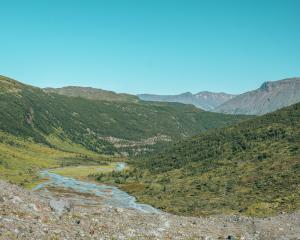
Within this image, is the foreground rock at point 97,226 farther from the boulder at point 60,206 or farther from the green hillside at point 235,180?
the green hillside at point 235,180

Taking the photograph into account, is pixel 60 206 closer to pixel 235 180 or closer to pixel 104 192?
pixel 235 180

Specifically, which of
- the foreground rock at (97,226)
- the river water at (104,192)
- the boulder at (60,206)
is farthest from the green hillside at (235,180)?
the boulder at (60,206)

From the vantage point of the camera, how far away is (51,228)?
34.8 m

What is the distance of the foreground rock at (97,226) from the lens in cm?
3341

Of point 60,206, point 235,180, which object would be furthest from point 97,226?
point 235,180

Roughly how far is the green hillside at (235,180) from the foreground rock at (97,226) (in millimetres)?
40056

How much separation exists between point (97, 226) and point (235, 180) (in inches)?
4067

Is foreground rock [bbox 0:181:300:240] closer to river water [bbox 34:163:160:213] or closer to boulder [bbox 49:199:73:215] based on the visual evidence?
boulder [bbox 49:199:73:215]

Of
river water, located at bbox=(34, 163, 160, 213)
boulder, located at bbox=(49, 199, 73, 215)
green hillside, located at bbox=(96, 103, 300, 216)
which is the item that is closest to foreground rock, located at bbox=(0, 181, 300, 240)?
boulder, located at bbox=(49, 199, 73, 215)

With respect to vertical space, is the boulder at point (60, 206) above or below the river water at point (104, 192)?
above

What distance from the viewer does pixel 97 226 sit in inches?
1548

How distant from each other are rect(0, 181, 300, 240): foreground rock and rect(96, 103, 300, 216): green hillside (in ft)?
131

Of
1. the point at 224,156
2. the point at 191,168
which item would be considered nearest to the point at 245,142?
the point at 224,156

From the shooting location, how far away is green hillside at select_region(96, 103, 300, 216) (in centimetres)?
10375
